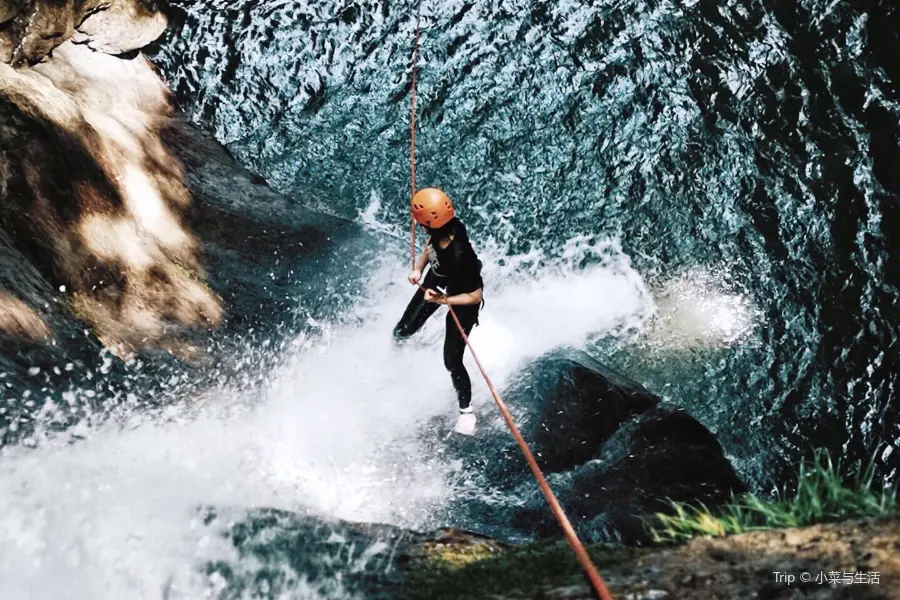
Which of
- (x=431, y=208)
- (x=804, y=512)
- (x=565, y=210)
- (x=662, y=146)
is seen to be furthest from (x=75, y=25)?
(x=804, y=512)

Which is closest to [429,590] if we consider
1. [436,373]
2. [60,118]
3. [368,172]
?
[436,373]

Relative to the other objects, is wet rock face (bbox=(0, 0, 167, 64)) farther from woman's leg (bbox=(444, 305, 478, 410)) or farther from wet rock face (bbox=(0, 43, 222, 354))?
woman's leg (bbox=(444, 305, 478, 410))

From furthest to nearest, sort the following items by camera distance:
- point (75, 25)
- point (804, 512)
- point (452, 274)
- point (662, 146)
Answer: point (662, 146) < point (75, 25) < point (452, 274) < point (804, 512)

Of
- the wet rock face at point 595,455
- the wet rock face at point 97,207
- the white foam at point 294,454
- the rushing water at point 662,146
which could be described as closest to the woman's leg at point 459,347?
the wet rock face at point 595,455

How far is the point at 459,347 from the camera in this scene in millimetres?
5926

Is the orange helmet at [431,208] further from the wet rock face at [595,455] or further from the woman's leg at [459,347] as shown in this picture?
the wet rock face at [595,455]

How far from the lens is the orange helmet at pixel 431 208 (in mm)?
5121

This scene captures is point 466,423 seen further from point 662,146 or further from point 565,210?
point 662,146

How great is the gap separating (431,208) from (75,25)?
554cm

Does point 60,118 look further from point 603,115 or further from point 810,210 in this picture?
point 810,210

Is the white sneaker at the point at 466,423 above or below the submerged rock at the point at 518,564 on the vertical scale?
above

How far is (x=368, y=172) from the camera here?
9.65 m

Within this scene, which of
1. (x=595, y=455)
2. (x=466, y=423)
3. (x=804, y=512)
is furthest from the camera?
(x=466, y=423)

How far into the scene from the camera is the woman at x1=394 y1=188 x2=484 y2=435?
204 inches
